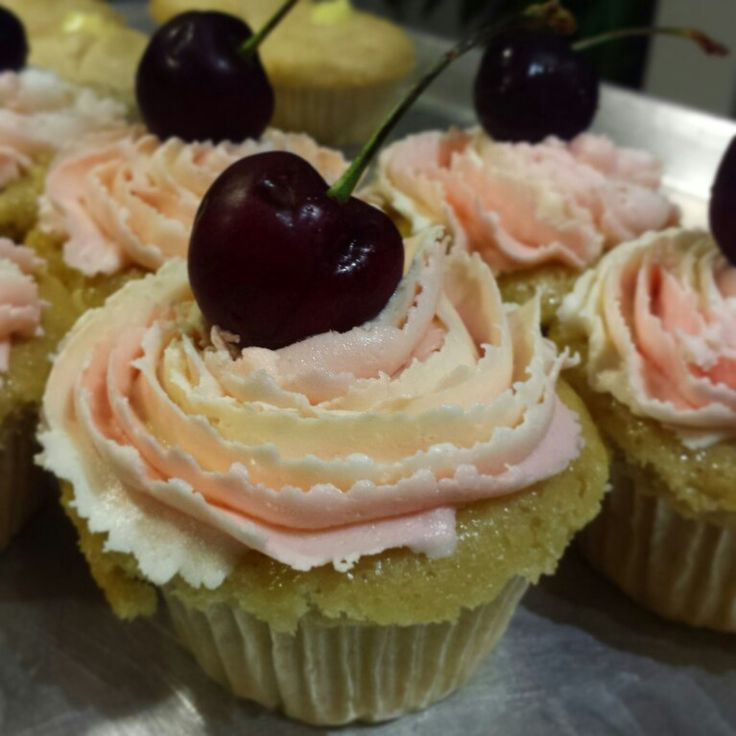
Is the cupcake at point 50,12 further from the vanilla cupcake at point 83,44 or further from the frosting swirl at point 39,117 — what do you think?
the frosting swirl at point 39,117

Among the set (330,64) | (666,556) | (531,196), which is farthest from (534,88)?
(330,64)

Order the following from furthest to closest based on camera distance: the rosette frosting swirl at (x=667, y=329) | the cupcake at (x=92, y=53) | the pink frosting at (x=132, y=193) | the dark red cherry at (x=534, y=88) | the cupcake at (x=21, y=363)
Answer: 1. the cupcake at (x=92, y=53)
2. the dark red cherry at (x=534, y=88)
3. the pink frosting at (x=132, y=193)
4. the cupcake at (x=21, y=363)
5. the rosette frosting swirl at (x=667, y=329)

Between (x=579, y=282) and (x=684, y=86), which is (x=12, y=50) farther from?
(x=684, y=86)

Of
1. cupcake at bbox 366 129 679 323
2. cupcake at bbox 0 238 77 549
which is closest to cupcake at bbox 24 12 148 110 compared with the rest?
cupcake at bbox 366 129 679 323

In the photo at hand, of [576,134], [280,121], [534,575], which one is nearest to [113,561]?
[534,575]

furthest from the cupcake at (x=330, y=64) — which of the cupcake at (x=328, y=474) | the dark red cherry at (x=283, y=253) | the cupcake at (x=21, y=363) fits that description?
the dark red cherry at (x=283, y=253)

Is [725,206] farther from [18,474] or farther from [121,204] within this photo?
[18,474]
